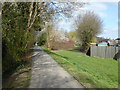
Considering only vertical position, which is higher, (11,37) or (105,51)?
(11,37)

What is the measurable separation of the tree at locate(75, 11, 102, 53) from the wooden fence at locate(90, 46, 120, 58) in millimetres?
5197

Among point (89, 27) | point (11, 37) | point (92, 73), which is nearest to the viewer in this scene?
point (11, 37)

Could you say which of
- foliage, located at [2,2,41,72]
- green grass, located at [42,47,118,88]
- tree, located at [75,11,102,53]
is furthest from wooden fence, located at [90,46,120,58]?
foliage, located at [2,2,41,72]

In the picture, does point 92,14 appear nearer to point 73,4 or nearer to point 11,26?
point 73,4

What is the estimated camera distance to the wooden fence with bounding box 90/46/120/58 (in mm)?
17294

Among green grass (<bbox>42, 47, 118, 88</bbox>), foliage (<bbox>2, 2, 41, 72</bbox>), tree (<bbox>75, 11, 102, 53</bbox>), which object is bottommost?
green grass (<bbox>42, 47, 118, 88</bbox>)

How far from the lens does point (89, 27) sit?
26.1 meters

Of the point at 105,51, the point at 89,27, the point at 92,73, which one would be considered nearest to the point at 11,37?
the point at 92,73

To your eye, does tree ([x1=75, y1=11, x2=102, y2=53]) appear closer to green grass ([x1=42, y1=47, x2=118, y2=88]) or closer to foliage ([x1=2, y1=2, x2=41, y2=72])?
green grass ([x1=42, y1=47, x2=118, y2=88])

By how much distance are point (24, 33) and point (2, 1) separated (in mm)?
2091

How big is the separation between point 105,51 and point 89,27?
9048mm

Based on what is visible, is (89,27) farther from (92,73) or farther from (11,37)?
(11,37)

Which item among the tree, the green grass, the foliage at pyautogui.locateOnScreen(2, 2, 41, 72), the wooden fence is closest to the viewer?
the green grass

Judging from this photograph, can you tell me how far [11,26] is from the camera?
21.5 ft
